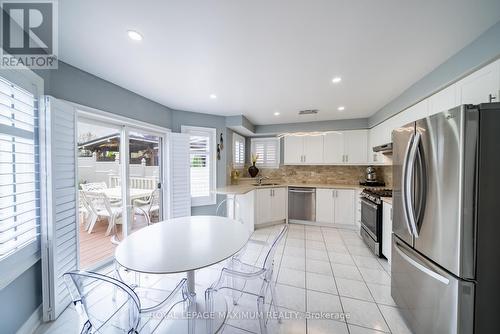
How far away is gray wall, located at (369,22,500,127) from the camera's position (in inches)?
54.0

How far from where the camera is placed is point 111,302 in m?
1.83

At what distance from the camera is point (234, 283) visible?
1.97 m

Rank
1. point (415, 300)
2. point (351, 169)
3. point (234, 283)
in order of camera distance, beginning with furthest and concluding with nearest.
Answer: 1. point (351, 169)
2. point (234, 283)
3. point (415, 300)

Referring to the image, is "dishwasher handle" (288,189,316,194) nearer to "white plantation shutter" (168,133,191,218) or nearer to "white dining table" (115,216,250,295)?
"white plantation shutter" (168,133,191,218)

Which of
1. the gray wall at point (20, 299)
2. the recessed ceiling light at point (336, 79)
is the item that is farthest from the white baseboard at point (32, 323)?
the recessed ceiling light at point (336, 79)

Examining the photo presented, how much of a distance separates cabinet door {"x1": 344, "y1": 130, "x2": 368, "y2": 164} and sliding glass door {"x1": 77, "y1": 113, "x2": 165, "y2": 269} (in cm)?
405

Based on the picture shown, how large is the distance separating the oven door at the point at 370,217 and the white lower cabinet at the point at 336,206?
0.48m

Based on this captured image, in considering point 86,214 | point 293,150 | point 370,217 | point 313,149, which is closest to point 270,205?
point 293,150

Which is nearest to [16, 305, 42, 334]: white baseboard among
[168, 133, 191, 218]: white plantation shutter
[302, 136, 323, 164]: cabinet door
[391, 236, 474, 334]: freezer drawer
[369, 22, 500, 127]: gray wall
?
[168, 133, 191, 218]: white plantation shutter

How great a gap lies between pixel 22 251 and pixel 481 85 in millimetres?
3869

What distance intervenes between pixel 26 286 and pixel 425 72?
14.2ft

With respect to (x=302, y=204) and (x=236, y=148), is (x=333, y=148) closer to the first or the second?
(x=302, y=204)

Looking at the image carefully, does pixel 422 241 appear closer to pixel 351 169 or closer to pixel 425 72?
pixel 425 72

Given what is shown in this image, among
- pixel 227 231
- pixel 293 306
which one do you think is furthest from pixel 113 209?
pixel 293 306
